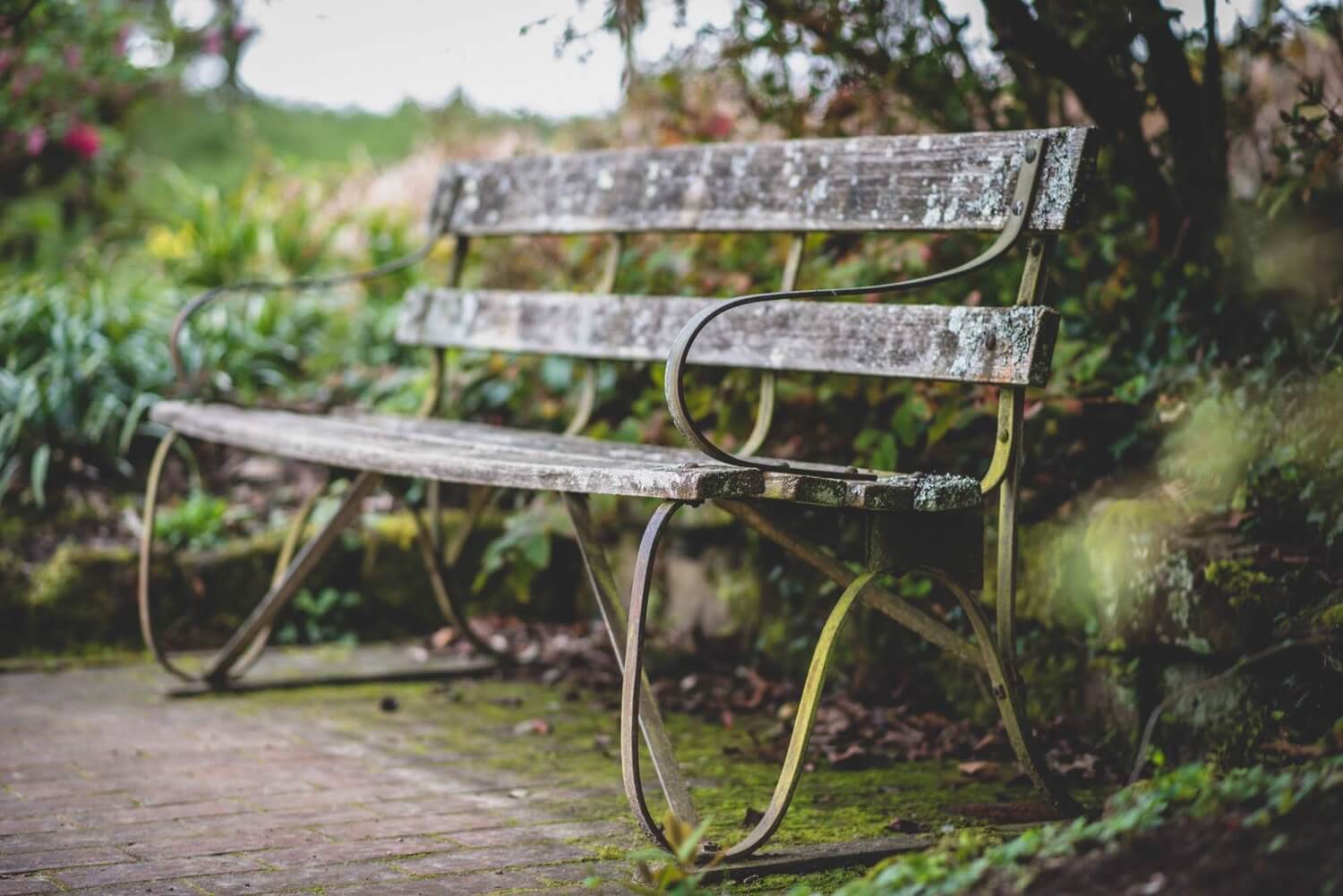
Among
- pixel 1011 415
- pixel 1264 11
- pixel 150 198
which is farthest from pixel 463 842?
pixel 150 198

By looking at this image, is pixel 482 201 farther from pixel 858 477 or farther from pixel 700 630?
pixel 858 477

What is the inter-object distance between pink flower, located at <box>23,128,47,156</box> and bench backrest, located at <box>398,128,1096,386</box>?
3406 millimetres

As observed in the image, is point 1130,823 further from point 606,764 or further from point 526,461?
point 606,764

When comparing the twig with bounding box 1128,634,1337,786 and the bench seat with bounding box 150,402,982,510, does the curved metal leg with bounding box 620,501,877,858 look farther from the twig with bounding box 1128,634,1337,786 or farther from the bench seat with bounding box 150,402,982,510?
the twig with bounding box 1128,634,1337,786

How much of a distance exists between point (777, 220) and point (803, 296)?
77 centimetres

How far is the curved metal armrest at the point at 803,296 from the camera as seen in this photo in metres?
2.07

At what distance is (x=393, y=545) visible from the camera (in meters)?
4.30

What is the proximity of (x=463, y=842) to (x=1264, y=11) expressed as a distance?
2.57 meters

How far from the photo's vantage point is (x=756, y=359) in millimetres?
2916

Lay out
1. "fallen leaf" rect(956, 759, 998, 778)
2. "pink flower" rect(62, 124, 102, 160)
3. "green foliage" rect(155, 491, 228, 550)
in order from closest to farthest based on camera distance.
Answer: "fallen leaf" rect(956, 759, 998, 778)
"green foliage" rect(155, 491, 228, 550)
"pink flower" rect(62, 124, 102, 160)

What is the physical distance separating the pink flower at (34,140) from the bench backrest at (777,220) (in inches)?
134

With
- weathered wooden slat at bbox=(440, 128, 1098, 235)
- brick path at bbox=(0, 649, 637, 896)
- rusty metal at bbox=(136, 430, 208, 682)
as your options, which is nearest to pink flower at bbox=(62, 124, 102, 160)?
weathered wooden slat at bbox=(440, 128, 1098, 235)

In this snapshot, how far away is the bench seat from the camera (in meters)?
2.09

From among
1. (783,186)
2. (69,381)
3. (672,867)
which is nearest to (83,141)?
(69,381)
